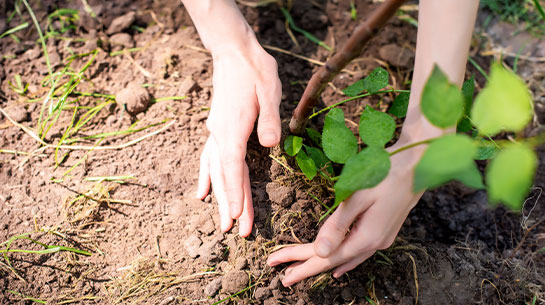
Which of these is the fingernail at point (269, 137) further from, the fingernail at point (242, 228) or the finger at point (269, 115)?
the fingernail at point (242, 228)

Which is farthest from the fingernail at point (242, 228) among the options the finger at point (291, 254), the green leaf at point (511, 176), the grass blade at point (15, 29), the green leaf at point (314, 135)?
the grass blade at point (15, 29)

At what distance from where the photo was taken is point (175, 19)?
161 centimetres

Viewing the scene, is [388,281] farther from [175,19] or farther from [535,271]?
[175,19]

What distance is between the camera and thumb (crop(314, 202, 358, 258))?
970 mm

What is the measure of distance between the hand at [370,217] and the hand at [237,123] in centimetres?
26

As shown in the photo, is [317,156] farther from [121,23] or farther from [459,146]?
[121,23]

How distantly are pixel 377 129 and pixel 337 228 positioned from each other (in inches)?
10.6

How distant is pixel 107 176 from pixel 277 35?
81 centimetres

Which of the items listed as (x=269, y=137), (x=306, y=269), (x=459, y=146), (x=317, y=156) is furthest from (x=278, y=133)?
(x=459, y=146)

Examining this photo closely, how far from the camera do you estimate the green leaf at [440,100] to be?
62 centimetres

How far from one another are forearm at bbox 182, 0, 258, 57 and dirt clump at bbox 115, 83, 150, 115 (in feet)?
1.00

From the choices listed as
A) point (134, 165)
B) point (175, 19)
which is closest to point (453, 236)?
point (134, 165)

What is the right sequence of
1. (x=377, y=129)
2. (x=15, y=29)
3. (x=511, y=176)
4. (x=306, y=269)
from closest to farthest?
(x=511, y=176)
(x=377, y=129)
(x=306, y=269)
(x=15, y=29)

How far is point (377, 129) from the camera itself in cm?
85
